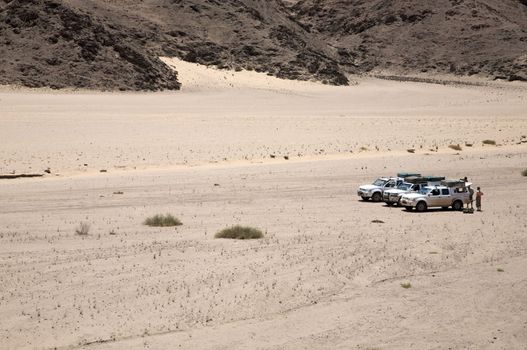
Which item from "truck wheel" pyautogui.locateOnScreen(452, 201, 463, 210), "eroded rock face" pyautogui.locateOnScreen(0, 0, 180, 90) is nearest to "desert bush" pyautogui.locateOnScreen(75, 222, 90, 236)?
"truck wheel" pyautogui.locateOnScreen(452, 201, 463, 210)

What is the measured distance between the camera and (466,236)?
2084 cm

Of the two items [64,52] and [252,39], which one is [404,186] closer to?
[64,52]

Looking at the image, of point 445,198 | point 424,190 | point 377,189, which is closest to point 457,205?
point 445,198

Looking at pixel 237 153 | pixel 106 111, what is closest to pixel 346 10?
pixel 106 111

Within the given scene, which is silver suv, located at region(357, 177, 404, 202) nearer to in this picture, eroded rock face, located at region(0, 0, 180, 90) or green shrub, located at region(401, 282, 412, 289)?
green shrub, located at region(401, 282, 412, 289)

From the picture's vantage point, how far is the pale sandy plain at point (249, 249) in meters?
13.5

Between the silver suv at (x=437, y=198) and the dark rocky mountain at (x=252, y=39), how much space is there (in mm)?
47720

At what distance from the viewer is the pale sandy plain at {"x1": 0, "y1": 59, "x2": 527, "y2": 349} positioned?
530 inches

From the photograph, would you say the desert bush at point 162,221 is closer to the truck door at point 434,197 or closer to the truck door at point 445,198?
the truck door at point 434,197

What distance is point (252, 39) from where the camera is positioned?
3305 inches

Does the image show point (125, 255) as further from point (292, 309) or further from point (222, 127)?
point (222, 127)

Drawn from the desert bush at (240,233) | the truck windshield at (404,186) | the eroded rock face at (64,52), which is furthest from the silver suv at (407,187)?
the eroded rock face at (64,52)

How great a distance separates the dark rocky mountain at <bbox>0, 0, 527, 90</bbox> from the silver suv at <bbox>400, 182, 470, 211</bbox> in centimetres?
4772

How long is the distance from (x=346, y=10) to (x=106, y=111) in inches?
2758
